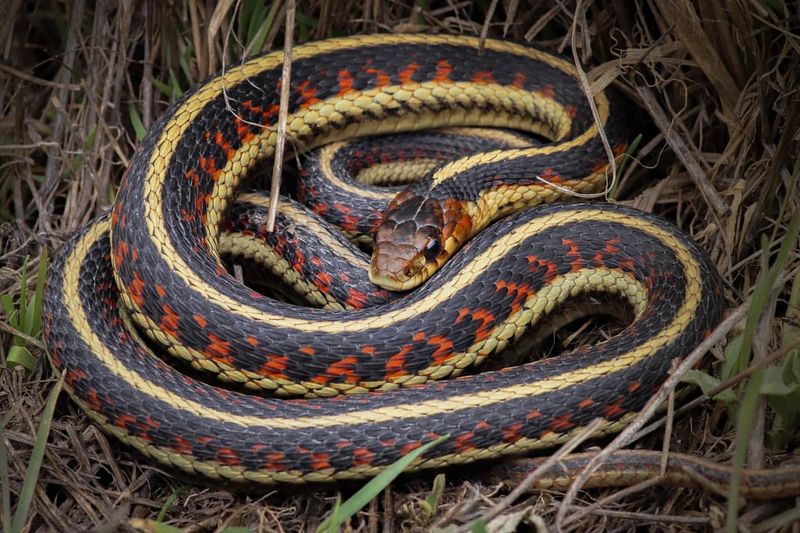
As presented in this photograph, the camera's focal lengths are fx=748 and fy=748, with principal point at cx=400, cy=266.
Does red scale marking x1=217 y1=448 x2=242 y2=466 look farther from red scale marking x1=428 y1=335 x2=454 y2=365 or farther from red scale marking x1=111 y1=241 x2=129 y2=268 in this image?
red scale marking x1=111 y1=241 x2=129 y2=268

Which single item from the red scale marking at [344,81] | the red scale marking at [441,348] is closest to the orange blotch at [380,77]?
the red scale marking at [344,81]

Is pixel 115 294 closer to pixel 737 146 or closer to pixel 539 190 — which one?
pixel 539 190

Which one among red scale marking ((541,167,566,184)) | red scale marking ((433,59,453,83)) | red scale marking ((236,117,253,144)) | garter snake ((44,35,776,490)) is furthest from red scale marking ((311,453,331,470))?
red scale marking ((433,59,453,83))

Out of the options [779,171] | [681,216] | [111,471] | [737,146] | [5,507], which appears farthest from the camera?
[681,216]

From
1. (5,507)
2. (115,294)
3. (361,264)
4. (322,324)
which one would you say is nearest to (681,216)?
(361,264)

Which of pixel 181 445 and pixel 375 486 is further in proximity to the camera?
pixel 181 445

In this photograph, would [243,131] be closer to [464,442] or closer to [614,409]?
[464,442]

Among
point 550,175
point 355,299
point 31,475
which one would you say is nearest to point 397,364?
point 355,299
